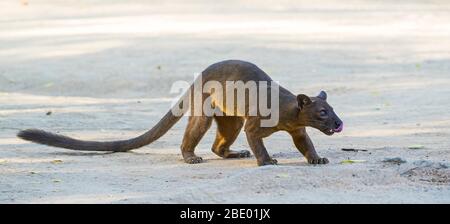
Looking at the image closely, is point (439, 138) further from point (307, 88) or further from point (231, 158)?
point (307, 88)

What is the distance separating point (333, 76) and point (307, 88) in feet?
3.51

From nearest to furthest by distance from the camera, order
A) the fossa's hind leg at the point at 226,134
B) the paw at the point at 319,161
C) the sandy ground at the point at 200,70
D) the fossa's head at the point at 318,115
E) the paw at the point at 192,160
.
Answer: the sandy ground at the point at 200,70, the fossa's head at the point at 318,115, the paw at the point at 319,161, the paw at the point at 192,160, the fossa's hind leg at the point at 226,134

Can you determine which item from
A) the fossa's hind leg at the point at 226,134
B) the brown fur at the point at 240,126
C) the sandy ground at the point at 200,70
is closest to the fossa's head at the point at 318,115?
the brown fur at the point at 240,126

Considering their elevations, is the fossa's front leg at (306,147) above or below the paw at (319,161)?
above

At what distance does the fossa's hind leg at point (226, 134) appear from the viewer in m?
9.62

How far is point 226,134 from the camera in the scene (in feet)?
31.7

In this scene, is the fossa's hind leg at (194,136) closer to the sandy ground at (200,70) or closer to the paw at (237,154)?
the sandy ground at (200,70)

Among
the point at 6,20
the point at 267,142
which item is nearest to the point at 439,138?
the point at 267,142

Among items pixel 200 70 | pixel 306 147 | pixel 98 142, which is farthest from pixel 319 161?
pixel 200 70

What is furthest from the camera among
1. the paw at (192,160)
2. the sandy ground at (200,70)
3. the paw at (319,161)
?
the paw at (192,160)

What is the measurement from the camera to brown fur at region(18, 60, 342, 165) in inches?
346

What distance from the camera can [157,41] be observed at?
1919cm

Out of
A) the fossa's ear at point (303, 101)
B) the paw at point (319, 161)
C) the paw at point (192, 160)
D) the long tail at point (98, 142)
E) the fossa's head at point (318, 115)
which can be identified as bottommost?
the paw at point (192, 160)

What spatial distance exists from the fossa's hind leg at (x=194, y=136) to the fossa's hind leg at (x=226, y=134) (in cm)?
19
